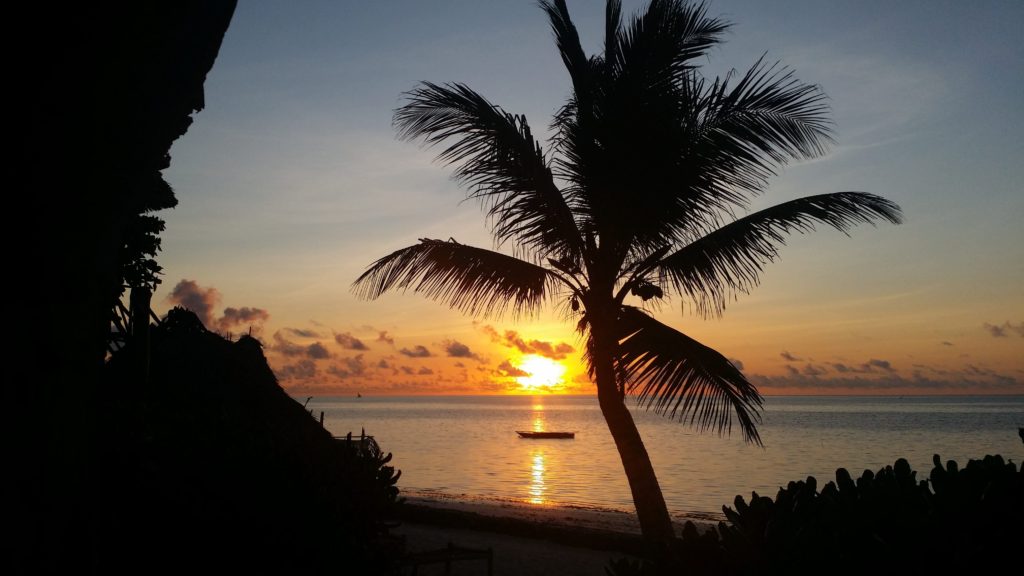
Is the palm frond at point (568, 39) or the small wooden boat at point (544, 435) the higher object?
the palm frond at point (568, 39)

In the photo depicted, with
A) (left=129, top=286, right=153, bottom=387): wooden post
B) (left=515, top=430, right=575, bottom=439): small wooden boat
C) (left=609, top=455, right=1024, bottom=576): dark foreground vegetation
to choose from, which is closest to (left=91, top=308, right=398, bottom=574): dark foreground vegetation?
(left=609, top=455, right=1024, bottom=576): dark foreground vegetation

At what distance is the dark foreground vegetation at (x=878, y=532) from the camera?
318 centimetres

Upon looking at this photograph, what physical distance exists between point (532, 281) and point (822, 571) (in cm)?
675

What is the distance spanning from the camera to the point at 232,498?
5.46m

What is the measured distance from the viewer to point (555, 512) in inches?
1197

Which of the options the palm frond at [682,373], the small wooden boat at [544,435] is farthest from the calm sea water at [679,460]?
the palm frond at [682,373]

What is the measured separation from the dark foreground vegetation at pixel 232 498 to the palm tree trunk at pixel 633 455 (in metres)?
3.29

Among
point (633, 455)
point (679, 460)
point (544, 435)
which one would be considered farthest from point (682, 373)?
point (544, 435)

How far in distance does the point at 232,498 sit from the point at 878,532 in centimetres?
425

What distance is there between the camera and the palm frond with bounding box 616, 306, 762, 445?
8984 mm

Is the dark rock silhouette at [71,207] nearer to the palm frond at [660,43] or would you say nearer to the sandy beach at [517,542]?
the palm frond at [660,43]

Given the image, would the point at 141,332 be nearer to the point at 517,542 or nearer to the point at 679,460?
the point at 517,542

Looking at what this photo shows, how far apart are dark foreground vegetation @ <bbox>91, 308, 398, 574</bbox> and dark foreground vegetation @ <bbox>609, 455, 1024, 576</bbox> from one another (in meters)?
2.93

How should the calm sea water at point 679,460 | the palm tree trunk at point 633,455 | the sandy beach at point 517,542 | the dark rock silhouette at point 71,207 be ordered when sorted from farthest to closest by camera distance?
the calm sea water at point 679,460 → the sandy beach at point 517,542 → the palm tree trunk at point 633,455 → the dark rock silhouette at point 71,207
